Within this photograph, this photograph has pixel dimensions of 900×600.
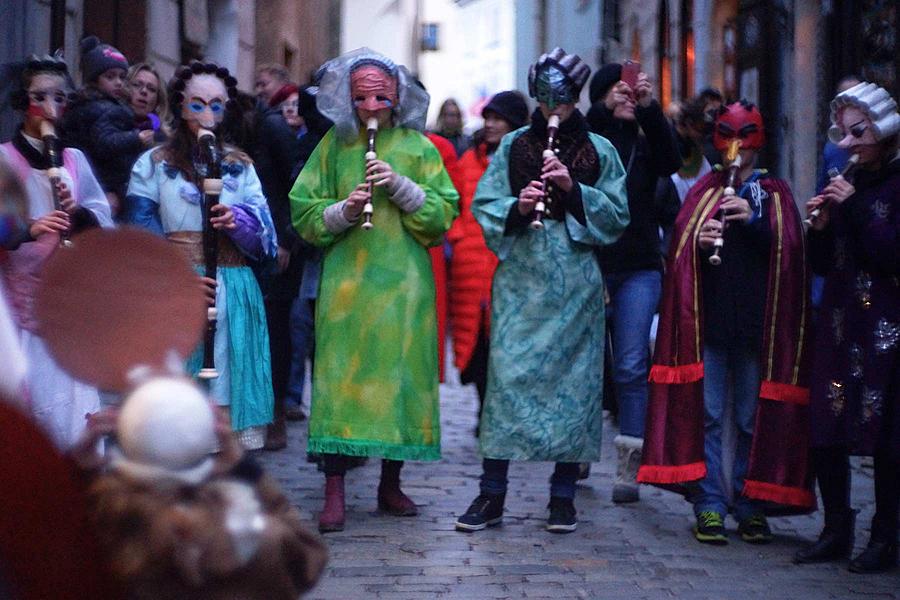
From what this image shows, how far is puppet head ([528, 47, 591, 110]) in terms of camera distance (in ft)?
21.8

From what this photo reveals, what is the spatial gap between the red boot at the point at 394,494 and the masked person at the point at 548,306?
0.41m

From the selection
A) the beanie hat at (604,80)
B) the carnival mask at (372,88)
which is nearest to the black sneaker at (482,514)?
the carnival mask at (372,88)

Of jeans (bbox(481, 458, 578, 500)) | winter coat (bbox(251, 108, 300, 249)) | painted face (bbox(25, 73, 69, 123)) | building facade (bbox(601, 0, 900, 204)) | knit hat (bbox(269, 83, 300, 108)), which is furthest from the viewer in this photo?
building facade (bbox(601, 0, 900, 204))

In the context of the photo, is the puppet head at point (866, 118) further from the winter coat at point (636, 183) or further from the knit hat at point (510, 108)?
the knit hat at point (510, 108)

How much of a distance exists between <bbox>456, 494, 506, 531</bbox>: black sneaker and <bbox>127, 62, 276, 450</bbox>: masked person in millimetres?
955

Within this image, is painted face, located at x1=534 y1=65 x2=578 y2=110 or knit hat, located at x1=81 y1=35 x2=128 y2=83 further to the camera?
knit hat, located at x1=81 y1=35 x2=128 y2=83

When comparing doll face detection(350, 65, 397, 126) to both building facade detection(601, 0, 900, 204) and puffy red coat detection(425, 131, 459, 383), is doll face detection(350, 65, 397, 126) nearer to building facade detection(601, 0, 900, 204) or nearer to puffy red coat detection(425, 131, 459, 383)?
puffy red coat detection(425, 131, 459, 383)

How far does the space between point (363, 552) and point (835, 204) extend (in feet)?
7.72

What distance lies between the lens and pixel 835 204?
604 centimetres

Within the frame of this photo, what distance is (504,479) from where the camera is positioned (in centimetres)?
671

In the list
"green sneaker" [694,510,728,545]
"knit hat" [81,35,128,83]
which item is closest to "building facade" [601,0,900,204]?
"green sneaker" [694,510,728,545]

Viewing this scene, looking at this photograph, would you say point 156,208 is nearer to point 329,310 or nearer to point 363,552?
point 329,310

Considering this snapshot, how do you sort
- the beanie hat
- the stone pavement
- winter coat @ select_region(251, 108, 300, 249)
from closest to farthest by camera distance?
the stone pavement, the beanie hat, winter coat @ select_region(251, 108, 300, 249)

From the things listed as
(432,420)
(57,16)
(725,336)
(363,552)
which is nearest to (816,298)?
(725,336)
